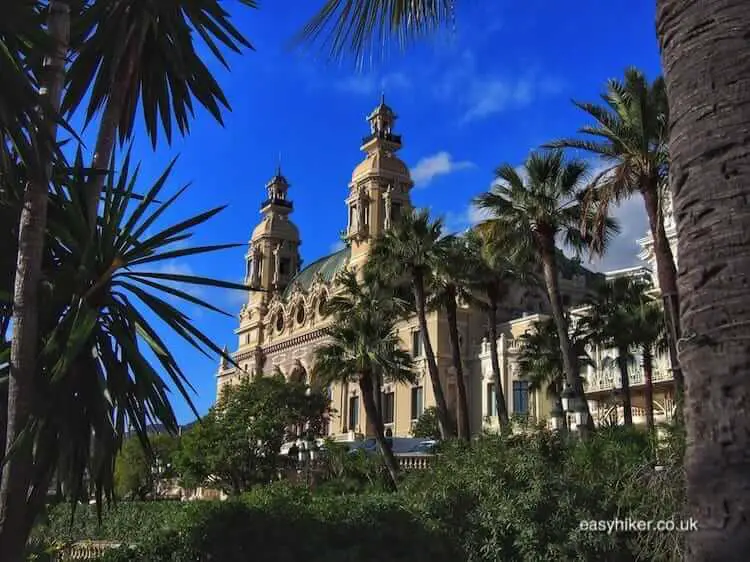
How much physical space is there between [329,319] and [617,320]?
35026mm

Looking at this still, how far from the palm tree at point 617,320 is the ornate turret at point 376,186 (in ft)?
100

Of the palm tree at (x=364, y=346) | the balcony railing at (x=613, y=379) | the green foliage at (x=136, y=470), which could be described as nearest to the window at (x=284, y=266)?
the green foliage at (x=136, y=470)

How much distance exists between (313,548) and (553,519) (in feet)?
13.8

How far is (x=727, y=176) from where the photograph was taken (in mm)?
3010

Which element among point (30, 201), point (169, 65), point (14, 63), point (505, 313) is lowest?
point (30, 201)

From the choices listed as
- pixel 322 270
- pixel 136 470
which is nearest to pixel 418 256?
pixel 136 470

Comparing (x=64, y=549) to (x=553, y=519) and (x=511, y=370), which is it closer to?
(x=553, y=519)

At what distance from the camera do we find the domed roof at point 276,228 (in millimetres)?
90375

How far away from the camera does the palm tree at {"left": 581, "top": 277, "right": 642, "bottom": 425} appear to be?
121 ft

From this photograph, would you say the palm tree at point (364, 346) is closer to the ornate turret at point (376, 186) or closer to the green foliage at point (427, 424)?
the green foliage at point (427, 424)

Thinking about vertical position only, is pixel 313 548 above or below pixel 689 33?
below

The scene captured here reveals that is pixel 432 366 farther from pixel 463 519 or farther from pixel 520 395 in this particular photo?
pixel 520 395

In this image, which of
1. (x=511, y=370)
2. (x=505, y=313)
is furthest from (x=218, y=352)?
(x=505, y=313)

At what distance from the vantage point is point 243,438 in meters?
42.2
